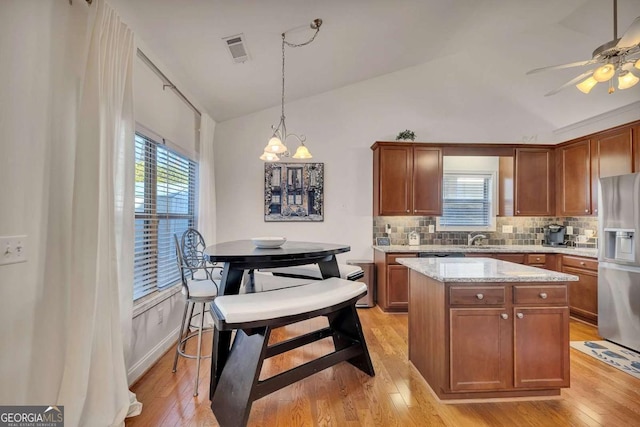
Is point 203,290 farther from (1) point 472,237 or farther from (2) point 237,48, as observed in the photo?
(1) point 472,237

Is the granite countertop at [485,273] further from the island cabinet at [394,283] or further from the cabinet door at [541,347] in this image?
the island cabinet at [394,283]

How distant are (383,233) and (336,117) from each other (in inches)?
75.3

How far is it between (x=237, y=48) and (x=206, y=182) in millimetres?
1701

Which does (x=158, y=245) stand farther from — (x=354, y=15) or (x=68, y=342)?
(x=354, y=15)

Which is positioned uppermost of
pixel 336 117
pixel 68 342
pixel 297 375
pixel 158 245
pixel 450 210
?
pixel 336 117

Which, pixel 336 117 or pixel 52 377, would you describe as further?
pixel 336 117

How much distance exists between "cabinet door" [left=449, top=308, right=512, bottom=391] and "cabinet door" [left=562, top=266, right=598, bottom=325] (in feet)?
7.80

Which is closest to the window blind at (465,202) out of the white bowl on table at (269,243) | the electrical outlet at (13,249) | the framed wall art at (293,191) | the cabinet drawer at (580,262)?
the cabinet drawer at (580,262)

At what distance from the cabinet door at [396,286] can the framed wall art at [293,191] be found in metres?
1.33

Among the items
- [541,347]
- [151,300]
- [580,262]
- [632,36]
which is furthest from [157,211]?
[580,262]

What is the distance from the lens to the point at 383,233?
177 inches

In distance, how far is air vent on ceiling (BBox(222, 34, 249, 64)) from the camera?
2549 millimetres

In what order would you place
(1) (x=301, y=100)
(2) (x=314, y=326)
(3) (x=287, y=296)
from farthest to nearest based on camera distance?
(1) (x=301, y=100), (2) (x=314, y=326), (3) (x=287, y=296)

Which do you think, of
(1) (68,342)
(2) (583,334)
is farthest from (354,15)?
(2) (583,334)
